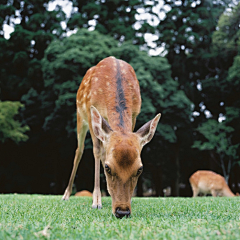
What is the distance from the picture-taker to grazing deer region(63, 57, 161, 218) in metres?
3.36

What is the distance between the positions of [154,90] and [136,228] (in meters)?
16.8

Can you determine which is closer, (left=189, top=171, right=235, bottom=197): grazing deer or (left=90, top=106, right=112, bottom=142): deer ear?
(left=90, top=106, right=112, bottom=142): deer ear

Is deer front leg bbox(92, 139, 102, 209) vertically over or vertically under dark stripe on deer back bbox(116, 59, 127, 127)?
under

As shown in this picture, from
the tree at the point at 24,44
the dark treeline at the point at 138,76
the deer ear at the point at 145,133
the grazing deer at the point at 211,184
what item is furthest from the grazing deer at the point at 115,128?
the tree at the point at 24,44

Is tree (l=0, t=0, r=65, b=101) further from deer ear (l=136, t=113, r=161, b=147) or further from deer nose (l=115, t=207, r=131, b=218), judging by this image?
deer nose (l=115, t=207, r=131, b=218)

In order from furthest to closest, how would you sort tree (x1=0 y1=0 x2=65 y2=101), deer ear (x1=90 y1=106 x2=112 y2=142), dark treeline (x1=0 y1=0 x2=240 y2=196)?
1. tree (x1=0 y1=0 x2=65 y2=101)
2. dark treeline (x1=0 y1=0 x2=240 y2=196)
3. deer ear (x1=90 y1=106 x2=112 y2=142)

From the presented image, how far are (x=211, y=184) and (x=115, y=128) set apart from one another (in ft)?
36.5

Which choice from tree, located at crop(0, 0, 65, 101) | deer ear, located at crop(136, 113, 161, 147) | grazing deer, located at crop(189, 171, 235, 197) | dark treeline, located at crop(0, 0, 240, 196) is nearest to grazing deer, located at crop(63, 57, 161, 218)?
deer ear, located at crop(136, 113, 161, 147)

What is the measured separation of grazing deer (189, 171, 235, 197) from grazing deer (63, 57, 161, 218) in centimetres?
930

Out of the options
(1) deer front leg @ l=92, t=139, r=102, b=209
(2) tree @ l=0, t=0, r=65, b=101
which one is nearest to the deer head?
(1) deer front leg @ l=92, t=139, r=102, b=209

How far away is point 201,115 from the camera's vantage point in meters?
26.0

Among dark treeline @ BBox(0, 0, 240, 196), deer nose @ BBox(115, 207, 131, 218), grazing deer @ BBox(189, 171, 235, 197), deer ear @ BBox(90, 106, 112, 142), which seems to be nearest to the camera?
deer nose @ BBox(115, 207, 131, 218)

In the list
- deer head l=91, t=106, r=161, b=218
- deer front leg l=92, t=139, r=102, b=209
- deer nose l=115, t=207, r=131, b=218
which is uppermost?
deer head l=91, t=106, r=161, b=218

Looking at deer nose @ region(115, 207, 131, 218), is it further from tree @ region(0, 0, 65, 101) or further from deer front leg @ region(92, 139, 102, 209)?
tree @ region(0, 0, 65, 101)
